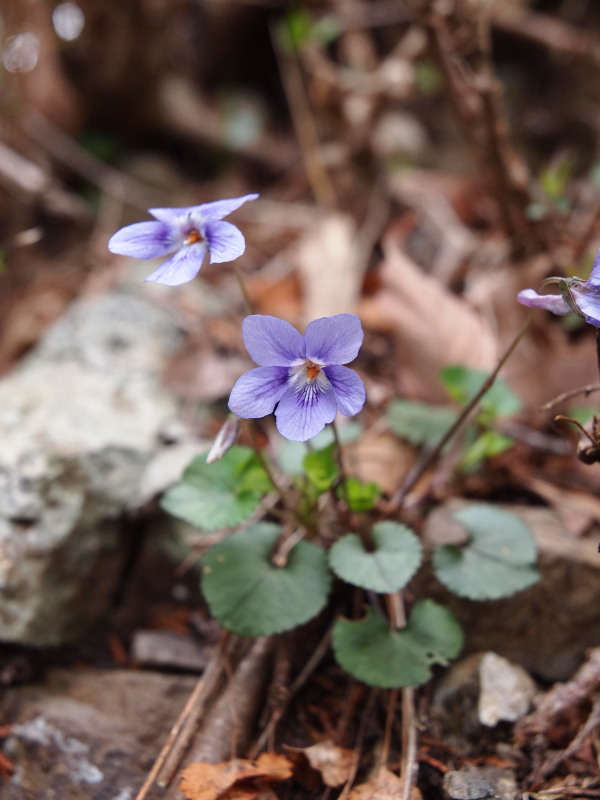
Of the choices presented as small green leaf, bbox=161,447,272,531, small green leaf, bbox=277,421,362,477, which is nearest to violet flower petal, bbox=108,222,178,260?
small green leaf, bbox=161,447,272,531

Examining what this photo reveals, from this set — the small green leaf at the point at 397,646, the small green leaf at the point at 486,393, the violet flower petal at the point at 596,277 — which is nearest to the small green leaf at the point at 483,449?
the small green leaf at the point at 486,393

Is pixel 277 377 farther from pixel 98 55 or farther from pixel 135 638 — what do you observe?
pixel 98 55

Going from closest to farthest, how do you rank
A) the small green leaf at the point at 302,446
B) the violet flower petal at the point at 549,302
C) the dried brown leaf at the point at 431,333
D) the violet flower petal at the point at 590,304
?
1. the violet flower petal at the point at 590,304
2. the violet flower petal at the point at 549,302
3. the small green leaf at the point at 302,446
4. the dried brown leaf at the point at 431,333

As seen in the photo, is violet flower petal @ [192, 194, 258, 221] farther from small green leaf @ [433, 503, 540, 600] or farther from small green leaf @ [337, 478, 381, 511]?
small green leaf @ [433, 503, 540, 600]

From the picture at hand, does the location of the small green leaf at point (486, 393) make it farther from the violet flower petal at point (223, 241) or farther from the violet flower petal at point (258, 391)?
the violet flower petal at point (223, 241)

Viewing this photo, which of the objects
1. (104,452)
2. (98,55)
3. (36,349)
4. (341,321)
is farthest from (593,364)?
(98,55)

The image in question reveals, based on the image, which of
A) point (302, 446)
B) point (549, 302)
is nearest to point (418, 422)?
point (302, 446)
